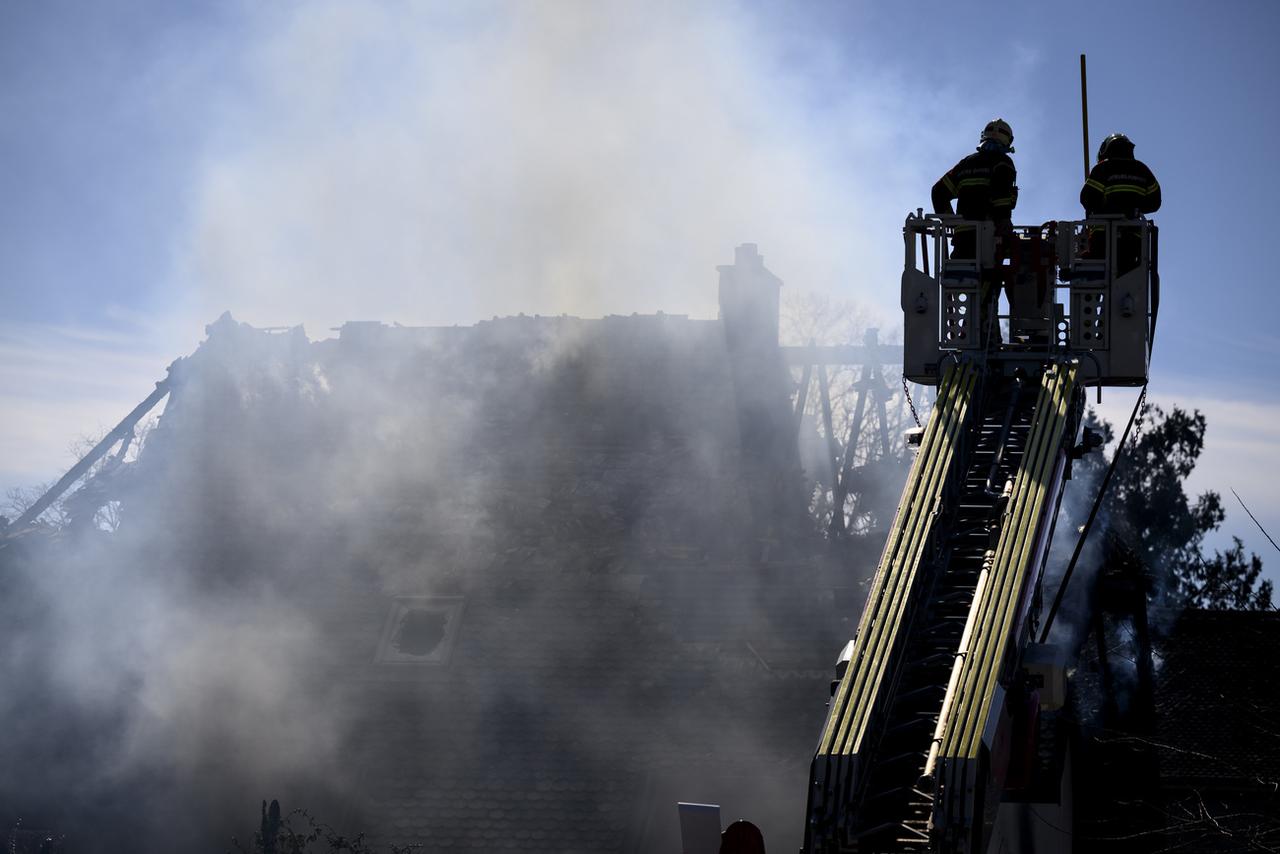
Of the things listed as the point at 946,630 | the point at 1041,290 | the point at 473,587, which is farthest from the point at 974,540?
the point at 473,587

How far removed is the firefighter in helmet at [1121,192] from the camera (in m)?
10.6

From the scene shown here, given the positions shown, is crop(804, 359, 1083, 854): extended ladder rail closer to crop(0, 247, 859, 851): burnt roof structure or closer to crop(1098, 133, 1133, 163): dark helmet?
crop(1098, 133, 1133, 163): dark helmet

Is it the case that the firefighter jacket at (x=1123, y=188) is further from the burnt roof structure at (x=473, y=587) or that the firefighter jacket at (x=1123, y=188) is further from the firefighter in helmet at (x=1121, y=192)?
the burnt roof structure at (x=473, y=587)

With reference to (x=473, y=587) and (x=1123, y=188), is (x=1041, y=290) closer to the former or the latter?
(x=1123, y=188)

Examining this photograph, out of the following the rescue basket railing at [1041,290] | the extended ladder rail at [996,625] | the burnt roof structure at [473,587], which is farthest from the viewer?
the burnt roof structure at [473,587]

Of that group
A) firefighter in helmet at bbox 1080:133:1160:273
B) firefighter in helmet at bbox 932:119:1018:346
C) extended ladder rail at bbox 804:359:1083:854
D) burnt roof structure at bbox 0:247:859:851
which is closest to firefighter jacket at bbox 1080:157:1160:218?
firefighter in helmet at bbox 1080:133:1160:273

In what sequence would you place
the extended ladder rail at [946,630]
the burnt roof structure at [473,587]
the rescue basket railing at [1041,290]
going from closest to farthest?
the extended ladder rail at [946,630] → the rescue basket railing at [1041,290] → the burnt roof structure at [473,587]

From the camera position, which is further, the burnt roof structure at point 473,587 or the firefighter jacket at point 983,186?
the burnt roof structure at point 473,587

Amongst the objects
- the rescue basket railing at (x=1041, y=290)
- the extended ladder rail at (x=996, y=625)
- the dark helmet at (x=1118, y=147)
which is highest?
the dark helmet at (x=1118, y=147)

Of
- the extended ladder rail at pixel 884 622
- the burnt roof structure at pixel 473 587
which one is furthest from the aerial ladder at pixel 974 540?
the burnt roof structure at pixel 473 587

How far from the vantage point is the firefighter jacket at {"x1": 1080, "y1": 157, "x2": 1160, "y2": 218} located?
10.7 metres

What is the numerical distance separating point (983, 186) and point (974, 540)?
2789 millimetres

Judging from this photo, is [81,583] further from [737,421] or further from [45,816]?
[737,421]

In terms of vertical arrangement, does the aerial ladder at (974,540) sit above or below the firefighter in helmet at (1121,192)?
below
